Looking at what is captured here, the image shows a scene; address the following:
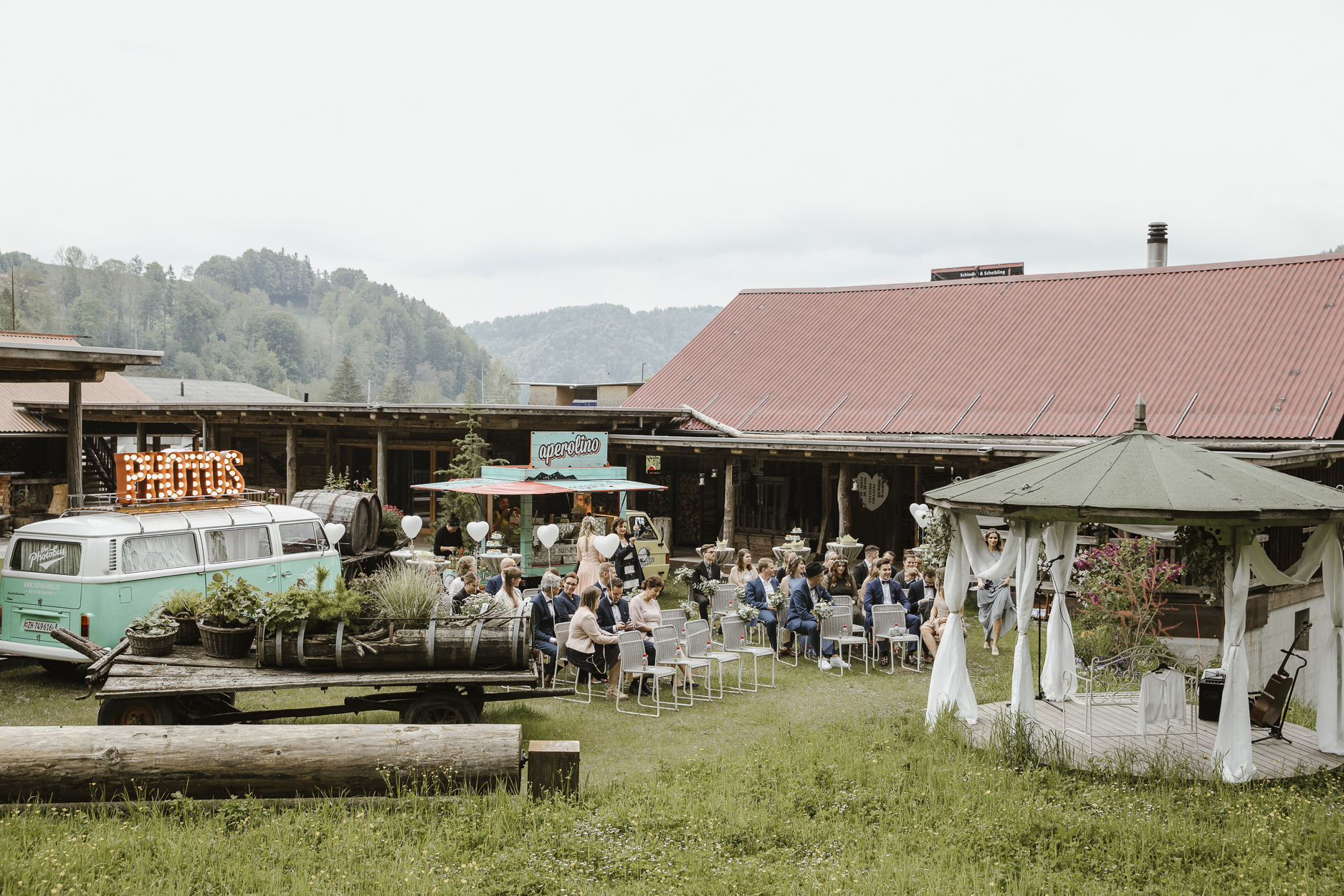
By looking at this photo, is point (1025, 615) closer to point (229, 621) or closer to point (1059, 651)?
point (1059, 651)

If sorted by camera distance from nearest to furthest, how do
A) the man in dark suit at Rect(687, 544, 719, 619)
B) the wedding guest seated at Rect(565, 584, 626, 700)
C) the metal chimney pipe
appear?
the wedding guest seated at Rect(565, 584, 626, 700)
the man in dark suit at Rect(687, 544, 719, 619)
the metal chimney pipe

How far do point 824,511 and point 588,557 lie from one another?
9.01 meters

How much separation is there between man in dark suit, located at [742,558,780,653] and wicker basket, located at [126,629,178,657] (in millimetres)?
6813

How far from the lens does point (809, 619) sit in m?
12.5

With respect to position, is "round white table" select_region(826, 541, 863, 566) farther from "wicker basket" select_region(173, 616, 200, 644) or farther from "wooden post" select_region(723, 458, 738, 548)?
"wicker basket" select_region(173, 616, 200, 644)

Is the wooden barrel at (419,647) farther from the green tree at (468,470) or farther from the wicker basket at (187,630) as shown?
the green tree at (468,470)

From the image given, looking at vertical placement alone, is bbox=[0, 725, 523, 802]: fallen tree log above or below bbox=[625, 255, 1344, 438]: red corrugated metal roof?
below

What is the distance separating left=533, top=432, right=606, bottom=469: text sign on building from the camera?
17234 mm

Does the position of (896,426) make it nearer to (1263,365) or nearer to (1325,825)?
(1263,365)

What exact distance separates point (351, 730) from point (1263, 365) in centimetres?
1956

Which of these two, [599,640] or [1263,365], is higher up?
[1263,365]

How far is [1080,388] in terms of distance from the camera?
21344 millimetres

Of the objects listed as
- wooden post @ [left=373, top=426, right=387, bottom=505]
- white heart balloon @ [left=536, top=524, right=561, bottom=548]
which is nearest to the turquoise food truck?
white heart balloon @ [left=536, top=524, right=561, bottom=548]

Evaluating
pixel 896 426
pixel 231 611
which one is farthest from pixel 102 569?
pixel 896 426
